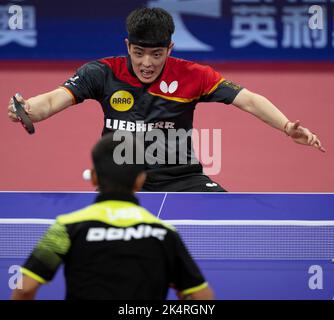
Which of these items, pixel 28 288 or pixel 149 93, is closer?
pixel 28 288

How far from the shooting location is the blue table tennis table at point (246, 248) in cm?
335

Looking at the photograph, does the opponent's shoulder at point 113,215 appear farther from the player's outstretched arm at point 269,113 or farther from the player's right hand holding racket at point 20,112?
the player's outstretched arm at point 269,113

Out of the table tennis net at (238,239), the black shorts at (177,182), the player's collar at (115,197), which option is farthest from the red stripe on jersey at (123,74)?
the player's collar at (115,197)

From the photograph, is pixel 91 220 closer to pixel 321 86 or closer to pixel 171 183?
pixel 171 183

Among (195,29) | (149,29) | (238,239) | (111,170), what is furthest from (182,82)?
(195,29)

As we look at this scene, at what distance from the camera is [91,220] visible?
234cm

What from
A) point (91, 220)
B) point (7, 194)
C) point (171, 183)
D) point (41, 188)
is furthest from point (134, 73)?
point (41, 188)

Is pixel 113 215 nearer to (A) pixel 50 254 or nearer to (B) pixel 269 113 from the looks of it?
(A) pixel 50 254

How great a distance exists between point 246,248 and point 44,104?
1.46 metres

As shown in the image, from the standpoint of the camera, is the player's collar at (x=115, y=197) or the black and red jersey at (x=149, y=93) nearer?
the player's collar at (x=115, y=197)

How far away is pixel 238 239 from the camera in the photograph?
339 centimetres

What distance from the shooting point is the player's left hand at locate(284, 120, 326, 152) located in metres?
3.93

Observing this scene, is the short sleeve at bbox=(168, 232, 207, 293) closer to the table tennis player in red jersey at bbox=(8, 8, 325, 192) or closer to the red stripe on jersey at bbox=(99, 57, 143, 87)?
the table tennis player in red jersey at bbox=(8, 8, 325, 192)

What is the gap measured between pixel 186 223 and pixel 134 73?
125cm
